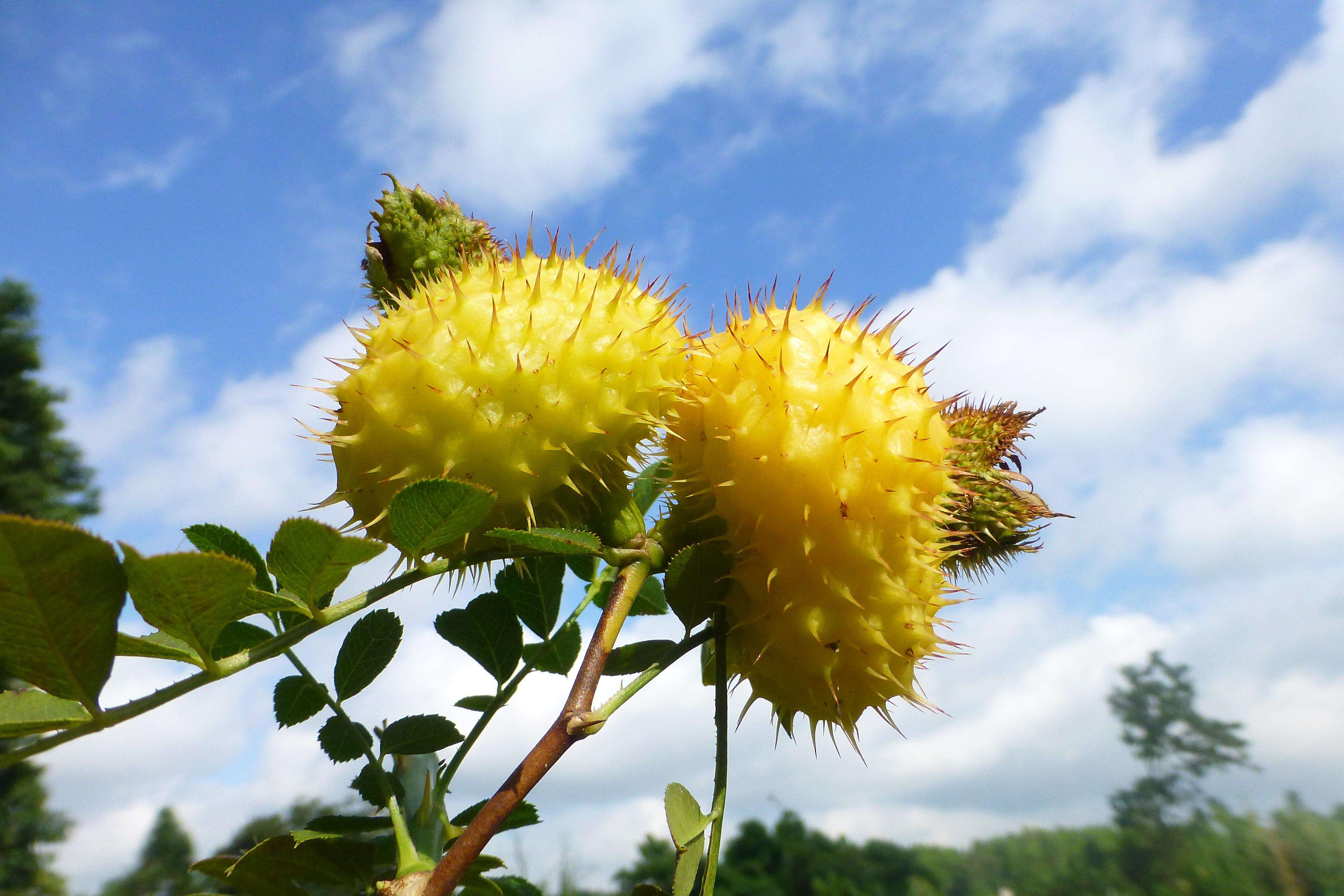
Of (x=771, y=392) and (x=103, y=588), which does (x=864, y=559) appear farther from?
(x=103, y=588)

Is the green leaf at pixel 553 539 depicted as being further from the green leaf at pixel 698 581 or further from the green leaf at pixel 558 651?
the green leaf at pixel 558 651

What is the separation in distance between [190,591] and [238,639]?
Answer: 0.44 metres

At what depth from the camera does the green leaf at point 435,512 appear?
36.9 inches

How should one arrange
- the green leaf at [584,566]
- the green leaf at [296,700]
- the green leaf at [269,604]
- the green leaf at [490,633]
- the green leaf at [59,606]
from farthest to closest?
1. the green leaf at [584,566]
2. the green leaf at [490,633]
3. the green leaf at [296,700]
4. the green leaf at [269,604]
5. the green leaf at [59,606]

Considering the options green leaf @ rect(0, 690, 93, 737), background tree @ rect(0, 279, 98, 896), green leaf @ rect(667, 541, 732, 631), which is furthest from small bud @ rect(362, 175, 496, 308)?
background tree @ rect(0, 279, 98, 896)

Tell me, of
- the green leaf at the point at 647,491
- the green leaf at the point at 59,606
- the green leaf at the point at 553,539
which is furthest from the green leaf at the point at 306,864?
the green leaf at the point at 647,491

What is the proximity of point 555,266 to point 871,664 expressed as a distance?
30.9 inches

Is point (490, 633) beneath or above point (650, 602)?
beneath

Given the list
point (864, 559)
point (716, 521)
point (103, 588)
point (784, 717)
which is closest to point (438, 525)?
point (103, 588)

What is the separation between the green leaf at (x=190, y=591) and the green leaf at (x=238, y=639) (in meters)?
0.31

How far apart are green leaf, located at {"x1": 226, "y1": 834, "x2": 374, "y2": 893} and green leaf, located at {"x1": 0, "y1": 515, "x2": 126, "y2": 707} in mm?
395

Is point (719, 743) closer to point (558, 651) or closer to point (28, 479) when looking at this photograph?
point (558, 651)

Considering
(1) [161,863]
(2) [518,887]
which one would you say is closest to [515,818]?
(2) [518,887]

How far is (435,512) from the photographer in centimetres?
96
